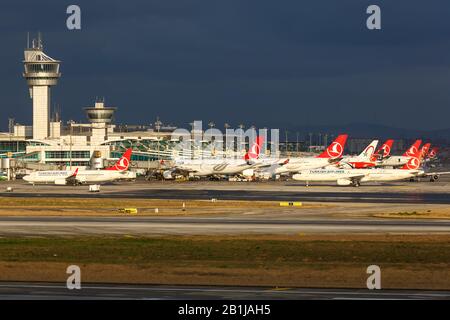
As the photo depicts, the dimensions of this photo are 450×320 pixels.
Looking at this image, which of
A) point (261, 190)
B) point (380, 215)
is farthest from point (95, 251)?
point (261, 190)

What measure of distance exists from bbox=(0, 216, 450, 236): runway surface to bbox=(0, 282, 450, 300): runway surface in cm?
2522

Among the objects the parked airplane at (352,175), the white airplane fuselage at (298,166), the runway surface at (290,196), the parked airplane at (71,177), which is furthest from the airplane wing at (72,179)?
the white airplane fuselage at (298,166)

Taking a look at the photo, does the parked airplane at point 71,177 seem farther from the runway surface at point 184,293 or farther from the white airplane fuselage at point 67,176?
the runway surface at point 184,293

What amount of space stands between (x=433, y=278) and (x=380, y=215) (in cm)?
4186

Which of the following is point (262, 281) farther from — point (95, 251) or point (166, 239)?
point (166, 239)

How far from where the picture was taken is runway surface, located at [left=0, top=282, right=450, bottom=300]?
34.1 metres

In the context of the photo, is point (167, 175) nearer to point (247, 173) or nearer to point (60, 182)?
point (247, 173)

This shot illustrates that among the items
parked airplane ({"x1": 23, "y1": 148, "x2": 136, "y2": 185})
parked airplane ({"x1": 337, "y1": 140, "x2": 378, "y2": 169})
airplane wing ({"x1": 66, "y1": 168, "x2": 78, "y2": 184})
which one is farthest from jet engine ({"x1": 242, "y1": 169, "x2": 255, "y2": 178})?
airplane wing ({"x1": 66, "y1": 168, "x2": 78, "y2": 184})

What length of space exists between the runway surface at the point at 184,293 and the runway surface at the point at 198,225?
2522 cm

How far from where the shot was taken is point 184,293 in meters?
35.2

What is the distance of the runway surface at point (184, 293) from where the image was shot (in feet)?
112

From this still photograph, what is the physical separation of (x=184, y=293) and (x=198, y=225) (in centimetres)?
3360

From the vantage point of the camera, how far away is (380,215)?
81.6m
